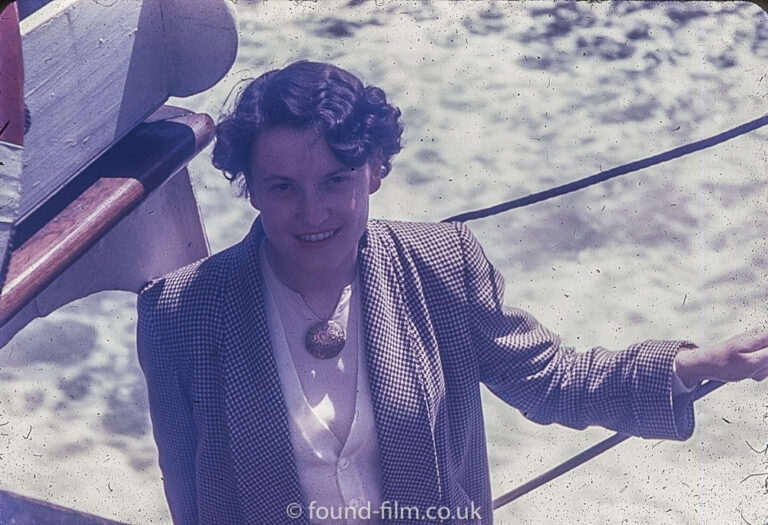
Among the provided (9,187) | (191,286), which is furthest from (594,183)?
(9,187)

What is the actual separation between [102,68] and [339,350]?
0.33 m

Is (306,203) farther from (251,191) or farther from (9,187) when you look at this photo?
(9,187)

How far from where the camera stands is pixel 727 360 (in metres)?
0.79

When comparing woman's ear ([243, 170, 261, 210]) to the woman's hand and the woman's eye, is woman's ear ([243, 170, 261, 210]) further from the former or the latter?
the woman's hand

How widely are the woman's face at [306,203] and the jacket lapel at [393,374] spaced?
27 millimetres

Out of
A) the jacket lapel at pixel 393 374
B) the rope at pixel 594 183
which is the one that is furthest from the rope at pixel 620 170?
the jacket lapel at pixel 393 374

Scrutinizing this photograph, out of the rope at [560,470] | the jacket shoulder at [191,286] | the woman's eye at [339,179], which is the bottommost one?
the rope at [560,470]

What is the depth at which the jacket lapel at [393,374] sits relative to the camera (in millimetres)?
766

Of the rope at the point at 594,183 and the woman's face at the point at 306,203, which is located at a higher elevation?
the woman's face at the point at 306,203

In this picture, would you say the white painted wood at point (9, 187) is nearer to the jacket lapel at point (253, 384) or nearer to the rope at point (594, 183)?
→ the jacket lapel at point (253, 384)

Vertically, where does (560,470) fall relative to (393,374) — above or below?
below

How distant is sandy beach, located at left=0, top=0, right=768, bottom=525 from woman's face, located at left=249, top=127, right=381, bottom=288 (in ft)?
0.21

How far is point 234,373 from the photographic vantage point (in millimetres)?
771

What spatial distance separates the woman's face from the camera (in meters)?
0.74
